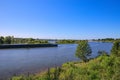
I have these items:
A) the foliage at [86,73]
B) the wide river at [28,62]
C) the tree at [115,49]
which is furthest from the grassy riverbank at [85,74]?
the tree at [115,49]

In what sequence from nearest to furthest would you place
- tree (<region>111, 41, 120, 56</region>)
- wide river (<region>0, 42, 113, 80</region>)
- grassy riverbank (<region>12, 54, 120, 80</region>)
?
grassy riverbank (<region>12, 54, 120, 80</region>), wide river (<region>0, 42, 113, 80</region>), tree (<region>111, 41, 120, 56</region>)

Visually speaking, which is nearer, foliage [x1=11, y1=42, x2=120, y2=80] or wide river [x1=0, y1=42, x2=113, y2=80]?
foliage [x1=11, y1=42, x2=120, y2=80]

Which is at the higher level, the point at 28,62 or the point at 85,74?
the point at 85,74

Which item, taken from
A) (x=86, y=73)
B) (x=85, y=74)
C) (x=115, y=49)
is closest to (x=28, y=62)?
(x=115, y=49)

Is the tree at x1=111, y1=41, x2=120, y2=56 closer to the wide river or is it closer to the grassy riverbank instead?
the wide river

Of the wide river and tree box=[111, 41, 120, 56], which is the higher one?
tree box=[111, 41, 120, 56]

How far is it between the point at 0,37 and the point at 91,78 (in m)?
138

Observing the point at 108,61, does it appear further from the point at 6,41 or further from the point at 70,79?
the point at 6,41

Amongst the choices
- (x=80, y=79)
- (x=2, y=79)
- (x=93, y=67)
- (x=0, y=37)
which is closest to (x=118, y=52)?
(x=93, y=67)

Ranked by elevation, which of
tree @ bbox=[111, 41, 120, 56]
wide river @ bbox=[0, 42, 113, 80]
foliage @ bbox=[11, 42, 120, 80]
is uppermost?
tree @ bbox=[111, 41, 120, 56]

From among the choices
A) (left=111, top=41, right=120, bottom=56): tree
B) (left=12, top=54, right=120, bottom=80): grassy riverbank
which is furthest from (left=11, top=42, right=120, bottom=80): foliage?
(left=111, top=41, right=120, bottom=56): tree

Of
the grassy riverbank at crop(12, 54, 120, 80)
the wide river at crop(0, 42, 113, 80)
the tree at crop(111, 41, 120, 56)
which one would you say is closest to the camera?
the grassy riverbank at crop(12, 54, 120, 80)

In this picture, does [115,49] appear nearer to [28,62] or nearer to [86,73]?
[28,62]

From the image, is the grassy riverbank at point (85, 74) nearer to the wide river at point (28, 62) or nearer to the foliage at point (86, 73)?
the foliage at point (86, 73)
